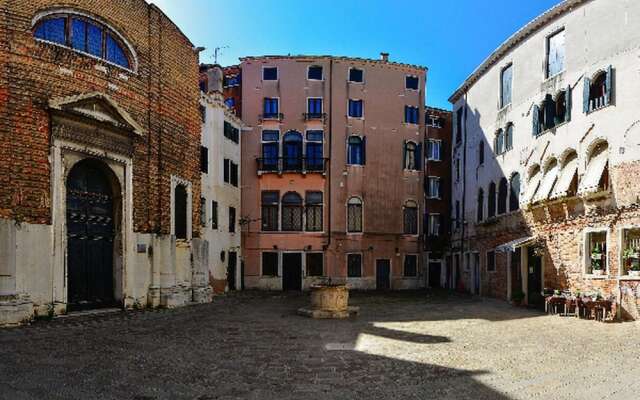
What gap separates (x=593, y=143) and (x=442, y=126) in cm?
1820

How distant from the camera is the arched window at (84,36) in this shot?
46.0 ft

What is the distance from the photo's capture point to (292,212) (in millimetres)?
30594

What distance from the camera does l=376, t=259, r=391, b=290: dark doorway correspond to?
31281 mm

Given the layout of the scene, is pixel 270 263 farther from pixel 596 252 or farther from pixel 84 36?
pixel 596 252

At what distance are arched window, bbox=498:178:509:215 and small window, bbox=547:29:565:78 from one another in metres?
5.50

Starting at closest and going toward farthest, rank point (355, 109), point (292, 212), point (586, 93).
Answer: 1. point (586, 93)
2. point (292, 212)
3. point (355, 109)

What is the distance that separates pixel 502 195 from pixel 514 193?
1.46 meters

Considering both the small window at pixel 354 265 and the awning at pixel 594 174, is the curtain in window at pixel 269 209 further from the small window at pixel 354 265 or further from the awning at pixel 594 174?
the awning at pixel 594 174

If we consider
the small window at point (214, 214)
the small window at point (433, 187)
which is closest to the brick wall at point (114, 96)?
the small window at point (214, 214)

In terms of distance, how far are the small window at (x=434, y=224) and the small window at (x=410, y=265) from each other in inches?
88.1

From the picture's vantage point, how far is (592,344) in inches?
437

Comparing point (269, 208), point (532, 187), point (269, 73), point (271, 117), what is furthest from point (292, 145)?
point (532, 187)

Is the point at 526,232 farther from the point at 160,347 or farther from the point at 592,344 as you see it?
the point at 160,347

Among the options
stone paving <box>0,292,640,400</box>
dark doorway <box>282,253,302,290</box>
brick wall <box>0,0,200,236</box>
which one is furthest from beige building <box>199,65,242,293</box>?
stone paving <box>0,292,640,400</box>
